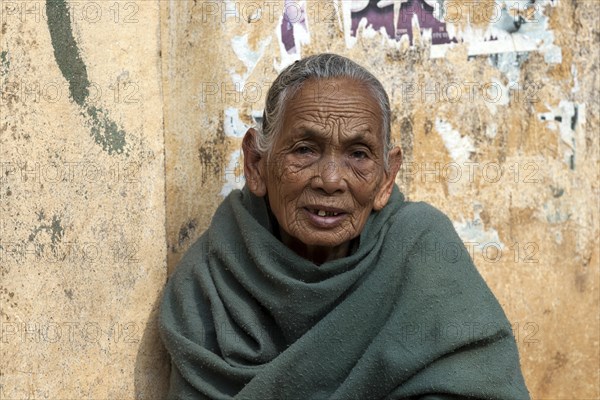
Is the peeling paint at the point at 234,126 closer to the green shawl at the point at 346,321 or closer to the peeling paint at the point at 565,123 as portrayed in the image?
the green shawl at the point at 346,321

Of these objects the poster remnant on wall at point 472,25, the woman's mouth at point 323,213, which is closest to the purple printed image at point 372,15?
the poster remnant on wall at point 472,25

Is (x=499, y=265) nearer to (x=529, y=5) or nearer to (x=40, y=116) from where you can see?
(x=529, y=5)

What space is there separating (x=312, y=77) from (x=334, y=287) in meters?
0.78

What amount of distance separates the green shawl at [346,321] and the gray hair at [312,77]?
0.32 metres

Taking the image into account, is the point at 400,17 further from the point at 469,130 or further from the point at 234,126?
the point at 234,126

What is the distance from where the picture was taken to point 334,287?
11.2ft

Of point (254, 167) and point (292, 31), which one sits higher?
point (292, 31)

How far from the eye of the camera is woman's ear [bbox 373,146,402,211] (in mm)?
3637

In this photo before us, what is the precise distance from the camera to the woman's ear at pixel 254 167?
3682 millimetres

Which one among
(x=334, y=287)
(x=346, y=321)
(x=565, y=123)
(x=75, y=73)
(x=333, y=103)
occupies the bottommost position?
(x=346, y=321)

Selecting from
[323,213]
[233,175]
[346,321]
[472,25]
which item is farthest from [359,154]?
[472,25]

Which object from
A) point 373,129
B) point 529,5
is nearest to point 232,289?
point 373,129

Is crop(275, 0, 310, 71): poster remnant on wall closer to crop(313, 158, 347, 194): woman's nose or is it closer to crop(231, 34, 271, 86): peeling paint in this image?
crop(231, 34, 271, 86): peeling paint

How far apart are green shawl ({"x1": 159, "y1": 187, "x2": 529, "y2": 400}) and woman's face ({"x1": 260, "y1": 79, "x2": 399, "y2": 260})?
0.13 m
